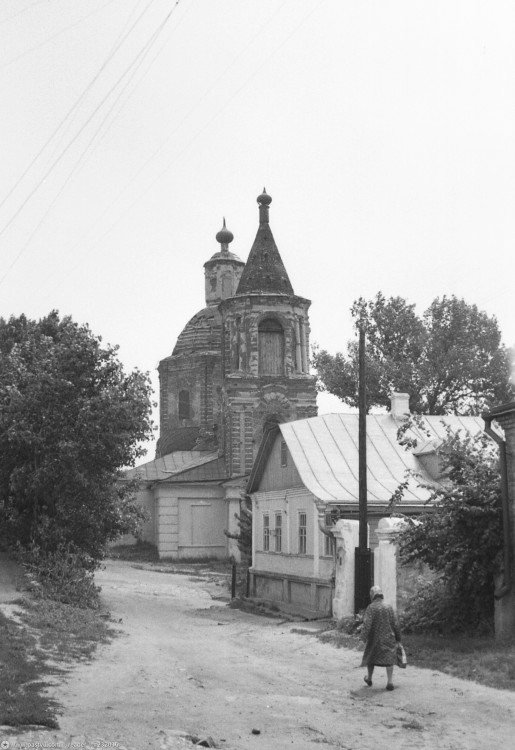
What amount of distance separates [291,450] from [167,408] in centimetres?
3004

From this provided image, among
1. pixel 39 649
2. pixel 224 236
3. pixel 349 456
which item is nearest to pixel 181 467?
pixel 224 236

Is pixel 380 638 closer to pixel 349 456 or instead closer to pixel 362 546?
pixel 362 546

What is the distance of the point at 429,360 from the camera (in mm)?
46312

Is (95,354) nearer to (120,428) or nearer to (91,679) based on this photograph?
(120,428)

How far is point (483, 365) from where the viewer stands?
4647cm

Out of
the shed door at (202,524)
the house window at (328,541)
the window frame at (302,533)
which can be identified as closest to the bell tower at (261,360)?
the shed door at (202,524)

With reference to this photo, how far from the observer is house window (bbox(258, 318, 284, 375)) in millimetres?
45438

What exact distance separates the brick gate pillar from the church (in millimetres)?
26653

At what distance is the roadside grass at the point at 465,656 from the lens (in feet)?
41.5

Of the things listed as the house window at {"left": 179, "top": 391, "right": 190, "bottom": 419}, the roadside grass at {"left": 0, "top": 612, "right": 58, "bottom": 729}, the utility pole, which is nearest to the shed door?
the house window at {"left": 179, "top": 391, "right": 190, "bottom": 419}

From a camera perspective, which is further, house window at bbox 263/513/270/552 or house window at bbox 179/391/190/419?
house window at bbox 179/391/190/419

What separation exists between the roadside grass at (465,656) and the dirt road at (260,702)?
0.34m

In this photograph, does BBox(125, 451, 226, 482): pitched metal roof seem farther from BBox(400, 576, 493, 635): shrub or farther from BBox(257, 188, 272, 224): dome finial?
BBox(400, 576, 493, 635): shrub

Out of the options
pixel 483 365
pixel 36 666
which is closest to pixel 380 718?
pixel 36 666
